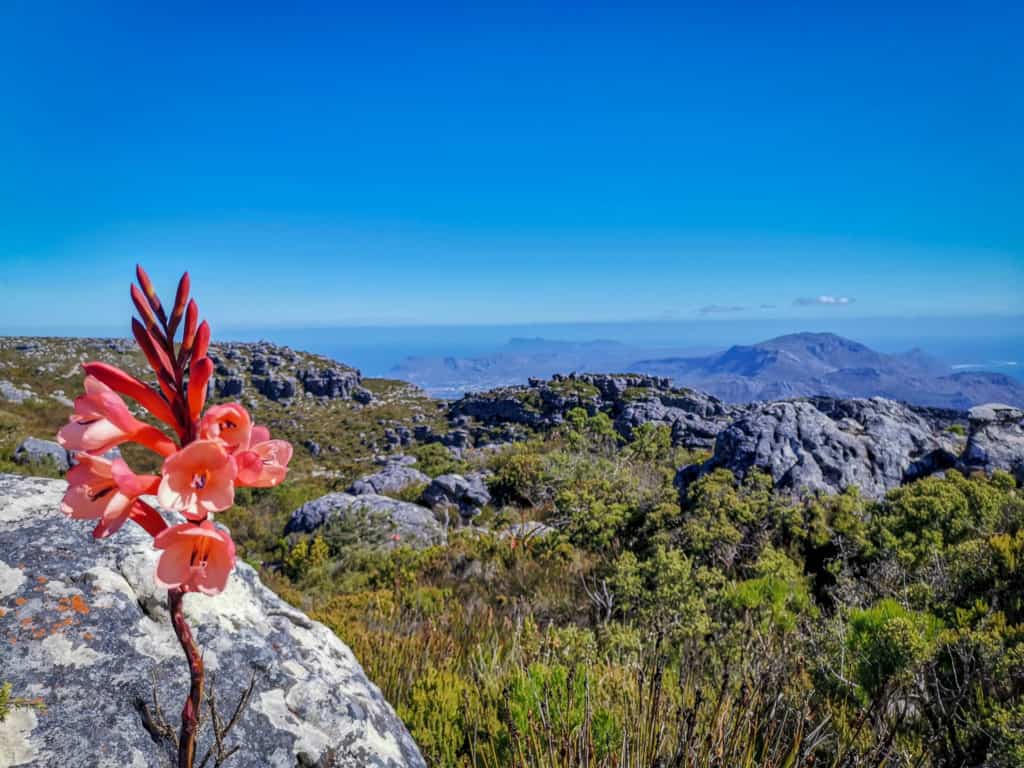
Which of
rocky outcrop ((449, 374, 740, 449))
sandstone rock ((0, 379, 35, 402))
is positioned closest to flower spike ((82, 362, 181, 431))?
rocky outcrop ((449, 374, 740, 449))

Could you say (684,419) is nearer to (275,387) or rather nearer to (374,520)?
(374,520)

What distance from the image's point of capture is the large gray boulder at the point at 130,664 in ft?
6.24

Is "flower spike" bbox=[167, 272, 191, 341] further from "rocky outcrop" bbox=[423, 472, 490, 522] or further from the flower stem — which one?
"rocky outcrop" bbox=[423, 472, 490, 522]

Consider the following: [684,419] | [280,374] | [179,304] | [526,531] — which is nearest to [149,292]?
[179,304]

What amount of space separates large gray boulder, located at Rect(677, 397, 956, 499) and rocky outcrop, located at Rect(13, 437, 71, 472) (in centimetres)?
1448

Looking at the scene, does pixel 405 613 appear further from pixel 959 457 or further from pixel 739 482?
pixel 959 457

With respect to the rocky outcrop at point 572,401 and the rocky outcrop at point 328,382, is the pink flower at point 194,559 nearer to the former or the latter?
the rocky outcrop at point 572,401

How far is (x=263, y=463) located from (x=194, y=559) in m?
0.24

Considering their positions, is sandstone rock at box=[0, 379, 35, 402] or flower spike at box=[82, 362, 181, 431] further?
sandstone rock at box=[0, 379, 35, 402]

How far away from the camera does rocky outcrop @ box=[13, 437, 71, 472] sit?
12.7m

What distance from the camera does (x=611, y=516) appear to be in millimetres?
7941

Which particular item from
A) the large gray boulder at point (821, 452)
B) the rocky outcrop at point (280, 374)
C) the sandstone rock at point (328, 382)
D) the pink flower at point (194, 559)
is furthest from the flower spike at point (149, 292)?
the sandstone rock at point (328, 382)

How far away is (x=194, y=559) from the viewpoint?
106 centimetres

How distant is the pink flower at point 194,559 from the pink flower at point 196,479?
0.03 meters
